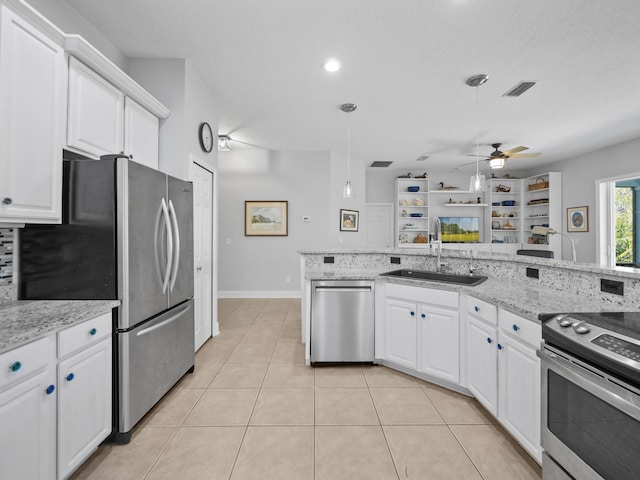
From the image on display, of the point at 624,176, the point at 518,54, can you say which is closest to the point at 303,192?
the point at 518,54

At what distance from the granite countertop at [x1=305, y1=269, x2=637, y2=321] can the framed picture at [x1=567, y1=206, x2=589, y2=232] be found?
5.14m

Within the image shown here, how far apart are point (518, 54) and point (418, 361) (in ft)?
9.32

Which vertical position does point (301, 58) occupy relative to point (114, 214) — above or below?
above

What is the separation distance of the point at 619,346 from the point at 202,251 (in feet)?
10.8

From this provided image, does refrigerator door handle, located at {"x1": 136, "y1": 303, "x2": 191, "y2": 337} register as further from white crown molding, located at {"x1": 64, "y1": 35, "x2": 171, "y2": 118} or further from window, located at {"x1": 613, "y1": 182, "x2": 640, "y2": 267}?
window, located at {"x1": 613, "y1": 182, "x2": 640, "y2": 267}

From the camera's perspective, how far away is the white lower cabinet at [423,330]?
2.31m

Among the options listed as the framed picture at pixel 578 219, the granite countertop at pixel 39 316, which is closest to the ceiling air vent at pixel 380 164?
the framed picture at pixel 578 219

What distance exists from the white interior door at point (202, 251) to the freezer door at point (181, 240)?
545 mm

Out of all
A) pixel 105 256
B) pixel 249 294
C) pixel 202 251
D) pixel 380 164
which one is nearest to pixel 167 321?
pixel 105 256

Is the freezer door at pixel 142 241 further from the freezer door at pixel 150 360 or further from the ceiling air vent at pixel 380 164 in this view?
the ceiling air vent at pixel 380 164

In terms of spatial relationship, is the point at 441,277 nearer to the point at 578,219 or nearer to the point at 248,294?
the point at 248,294

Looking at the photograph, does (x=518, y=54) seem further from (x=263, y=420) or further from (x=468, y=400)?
(x=263, y=420)

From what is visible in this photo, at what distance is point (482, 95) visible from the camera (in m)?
3.46

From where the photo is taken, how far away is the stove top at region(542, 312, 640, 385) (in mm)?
949
